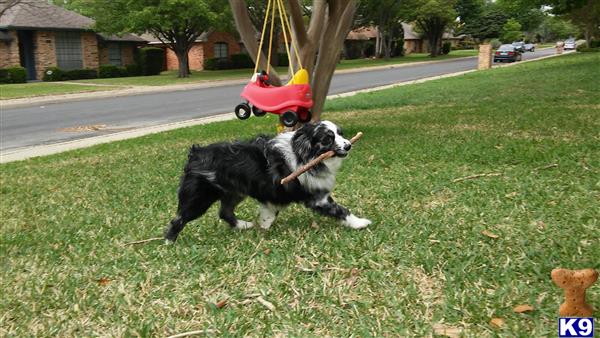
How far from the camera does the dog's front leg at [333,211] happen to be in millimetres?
4426

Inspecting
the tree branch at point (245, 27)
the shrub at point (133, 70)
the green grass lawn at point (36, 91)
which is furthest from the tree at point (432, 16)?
the tree branch at point (245, 27)

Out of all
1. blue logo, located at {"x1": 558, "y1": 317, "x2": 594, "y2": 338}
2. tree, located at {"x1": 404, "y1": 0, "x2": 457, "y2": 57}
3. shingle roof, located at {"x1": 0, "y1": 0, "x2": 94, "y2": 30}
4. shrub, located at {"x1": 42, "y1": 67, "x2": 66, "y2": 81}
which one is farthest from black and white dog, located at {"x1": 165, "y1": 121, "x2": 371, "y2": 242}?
tree, located at {"x1": 404, "y1": 0, "x2": 457, "y2": 57}

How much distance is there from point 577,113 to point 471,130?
258cm

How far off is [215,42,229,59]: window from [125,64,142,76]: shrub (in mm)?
8458

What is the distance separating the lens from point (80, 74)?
3741 cm

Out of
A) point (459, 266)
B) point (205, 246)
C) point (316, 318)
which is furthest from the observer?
point (205, 246)

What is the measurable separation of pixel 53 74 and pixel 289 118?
109 feet

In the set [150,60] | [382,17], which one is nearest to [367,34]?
[382,17]

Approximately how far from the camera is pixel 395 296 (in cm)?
334

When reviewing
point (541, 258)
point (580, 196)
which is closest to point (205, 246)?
point (541, 258)

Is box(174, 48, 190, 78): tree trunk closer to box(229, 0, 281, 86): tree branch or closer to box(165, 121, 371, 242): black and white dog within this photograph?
box(229, 0, 281, 86): tree branch

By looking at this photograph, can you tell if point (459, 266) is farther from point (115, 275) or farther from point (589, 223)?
point (115, 275)

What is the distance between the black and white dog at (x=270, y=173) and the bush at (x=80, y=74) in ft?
116

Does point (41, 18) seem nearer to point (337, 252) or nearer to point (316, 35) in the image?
point (316, 35)
